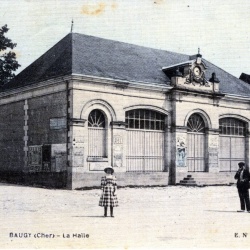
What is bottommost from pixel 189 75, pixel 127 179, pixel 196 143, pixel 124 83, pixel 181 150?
pixel 127 179

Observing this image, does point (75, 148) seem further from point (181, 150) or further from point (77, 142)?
point (181, 150)

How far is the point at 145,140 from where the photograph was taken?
933 inches

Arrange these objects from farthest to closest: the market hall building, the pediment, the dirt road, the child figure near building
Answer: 1. the pediment
2. the market hall building
3. the child figure near building
4. the dirt road

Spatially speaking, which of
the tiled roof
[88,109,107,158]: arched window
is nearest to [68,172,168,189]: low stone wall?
[88,109,107,158]: arched window

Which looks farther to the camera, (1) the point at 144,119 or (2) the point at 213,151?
(2) the point at 213,151

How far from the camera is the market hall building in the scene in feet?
69.8

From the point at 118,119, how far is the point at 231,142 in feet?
27.2

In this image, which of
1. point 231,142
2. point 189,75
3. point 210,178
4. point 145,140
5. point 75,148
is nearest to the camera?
point 75,148

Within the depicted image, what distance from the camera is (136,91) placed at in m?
23.1

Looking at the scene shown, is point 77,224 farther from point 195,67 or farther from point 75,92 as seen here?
point 195,67

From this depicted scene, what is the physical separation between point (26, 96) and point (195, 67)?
8.85 meters

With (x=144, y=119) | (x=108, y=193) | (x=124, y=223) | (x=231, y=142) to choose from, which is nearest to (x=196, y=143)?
(x=231, y=142)

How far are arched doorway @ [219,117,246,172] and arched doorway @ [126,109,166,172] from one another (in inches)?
174

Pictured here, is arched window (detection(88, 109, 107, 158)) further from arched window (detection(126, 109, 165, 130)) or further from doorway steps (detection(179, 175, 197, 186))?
doorway steps (detection(179, 175, 197, 186))
